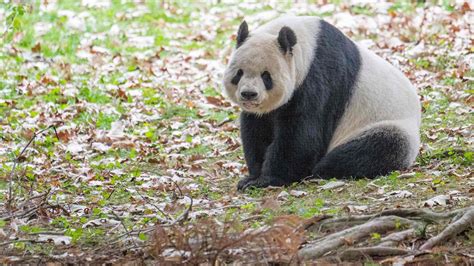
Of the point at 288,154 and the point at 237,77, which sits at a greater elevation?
the point at 237,77

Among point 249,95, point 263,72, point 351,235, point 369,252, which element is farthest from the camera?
point 263,72

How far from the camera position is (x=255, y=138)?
317 inches

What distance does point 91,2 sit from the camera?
1723 centimetres

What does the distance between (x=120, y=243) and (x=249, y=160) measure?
274 centimetres

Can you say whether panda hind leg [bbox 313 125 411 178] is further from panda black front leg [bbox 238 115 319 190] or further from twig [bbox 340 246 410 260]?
twig [bbox 340 246 410 260]

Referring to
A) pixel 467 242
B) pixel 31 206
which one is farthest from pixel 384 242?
pixel 31 206

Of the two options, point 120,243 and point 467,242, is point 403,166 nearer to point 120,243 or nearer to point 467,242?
point 467,242

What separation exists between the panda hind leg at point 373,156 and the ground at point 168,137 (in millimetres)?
182

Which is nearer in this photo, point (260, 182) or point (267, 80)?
point (267, 80)

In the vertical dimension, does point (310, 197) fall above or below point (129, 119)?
above

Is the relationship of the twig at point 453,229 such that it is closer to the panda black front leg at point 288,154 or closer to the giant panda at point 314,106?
the giant panda at point 314,106

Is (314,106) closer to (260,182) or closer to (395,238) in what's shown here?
(260,182)

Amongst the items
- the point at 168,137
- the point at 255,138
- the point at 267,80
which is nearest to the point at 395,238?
the point at 267,80

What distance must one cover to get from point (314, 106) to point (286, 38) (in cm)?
75
